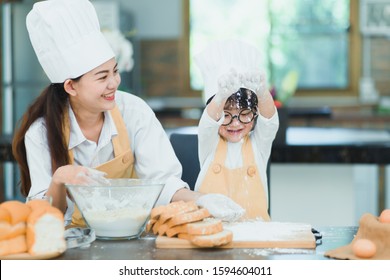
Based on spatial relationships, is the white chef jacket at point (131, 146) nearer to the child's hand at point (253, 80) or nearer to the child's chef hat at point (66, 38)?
the child's chef hat at point (66, 38)

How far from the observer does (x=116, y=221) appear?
1446 millimetres

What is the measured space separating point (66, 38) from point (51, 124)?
9.3 inches

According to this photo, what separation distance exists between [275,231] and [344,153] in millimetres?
1433

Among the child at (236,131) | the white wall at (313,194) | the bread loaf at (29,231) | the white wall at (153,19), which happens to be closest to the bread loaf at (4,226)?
the bread loaf at (29,231)

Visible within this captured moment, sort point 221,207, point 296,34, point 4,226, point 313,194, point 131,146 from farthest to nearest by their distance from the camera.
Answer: point 296,34 < point 313,194 < point 131,146 < point 221,207 < point 4,226

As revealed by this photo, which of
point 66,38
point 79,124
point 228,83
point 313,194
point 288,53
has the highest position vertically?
point 66,38

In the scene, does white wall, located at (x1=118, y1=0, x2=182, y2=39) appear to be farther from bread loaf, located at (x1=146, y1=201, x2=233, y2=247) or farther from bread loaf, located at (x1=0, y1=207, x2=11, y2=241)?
bread loaf, located at (x1=0, y1=207, x2=11, y2=241)

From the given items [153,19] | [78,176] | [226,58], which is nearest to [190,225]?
[78,176]

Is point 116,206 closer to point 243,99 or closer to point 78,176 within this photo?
point 78,176

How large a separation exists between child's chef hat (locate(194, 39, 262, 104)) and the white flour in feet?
1.40

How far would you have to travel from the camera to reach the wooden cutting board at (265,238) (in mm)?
1397

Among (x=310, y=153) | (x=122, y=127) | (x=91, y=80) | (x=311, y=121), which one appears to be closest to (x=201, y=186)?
(x=122, y=127)

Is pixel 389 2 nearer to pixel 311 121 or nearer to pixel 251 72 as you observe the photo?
pixel 311 121

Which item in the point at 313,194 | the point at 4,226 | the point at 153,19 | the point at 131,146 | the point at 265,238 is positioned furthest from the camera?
the point at 153,19
